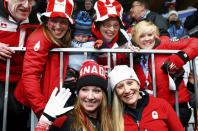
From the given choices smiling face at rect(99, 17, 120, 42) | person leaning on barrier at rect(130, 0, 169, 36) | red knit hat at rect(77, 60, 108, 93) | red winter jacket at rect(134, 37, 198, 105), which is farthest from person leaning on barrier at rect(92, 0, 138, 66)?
person leaning on barrier at rect(130, 0, 169, 36)

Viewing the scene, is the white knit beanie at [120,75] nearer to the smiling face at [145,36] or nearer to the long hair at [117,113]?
the long hair at [117,113]

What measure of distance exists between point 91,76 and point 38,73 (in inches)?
21.2

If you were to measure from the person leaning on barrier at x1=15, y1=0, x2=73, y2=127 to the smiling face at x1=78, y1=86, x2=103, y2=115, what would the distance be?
38 cm

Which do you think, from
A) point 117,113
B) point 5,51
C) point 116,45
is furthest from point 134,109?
point 5,51

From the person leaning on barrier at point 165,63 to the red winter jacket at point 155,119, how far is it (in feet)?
1.16

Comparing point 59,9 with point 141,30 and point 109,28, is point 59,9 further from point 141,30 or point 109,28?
point 141,30

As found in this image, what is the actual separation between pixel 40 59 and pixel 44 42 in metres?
0.18

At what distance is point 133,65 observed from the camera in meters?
4.15

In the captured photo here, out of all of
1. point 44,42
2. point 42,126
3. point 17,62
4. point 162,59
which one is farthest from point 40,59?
point 162,59

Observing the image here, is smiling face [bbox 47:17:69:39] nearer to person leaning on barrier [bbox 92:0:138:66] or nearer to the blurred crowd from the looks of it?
the blurred crowd

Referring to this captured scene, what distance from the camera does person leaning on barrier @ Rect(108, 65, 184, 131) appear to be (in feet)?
11.7

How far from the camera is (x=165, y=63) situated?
3.96 metres

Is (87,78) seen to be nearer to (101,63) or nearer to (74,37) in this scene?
(101,63)

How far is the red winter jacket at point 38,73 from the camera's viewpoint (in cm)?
363
